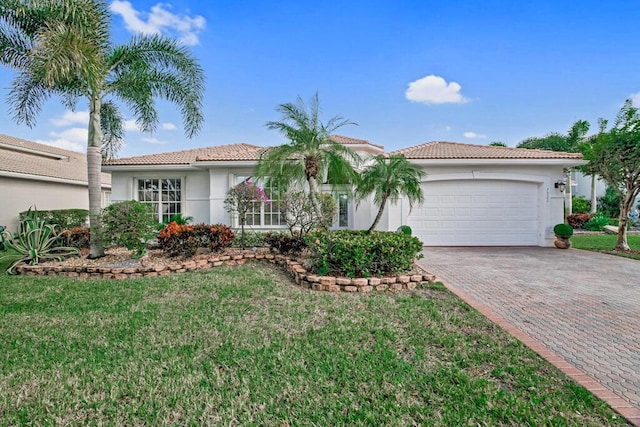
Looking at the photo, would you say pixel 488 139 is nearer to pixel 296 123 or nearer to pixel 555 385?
pixel 296 123

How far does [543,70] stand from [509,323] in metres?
13.3

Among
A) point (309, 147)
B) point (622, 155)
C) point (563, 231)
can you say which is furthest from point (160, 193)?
point (622, 155)

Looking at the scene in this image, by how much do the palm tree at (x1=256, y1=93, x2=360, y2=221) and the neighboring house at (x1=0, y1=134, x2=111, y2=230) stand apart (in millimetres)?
13934

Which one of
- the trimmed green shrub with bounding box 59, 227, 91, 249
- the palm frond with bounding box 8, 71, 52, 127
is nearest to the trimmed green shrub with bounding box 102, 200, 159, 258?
the trimmed green shrub with bounding box 59, 227, 91, 249

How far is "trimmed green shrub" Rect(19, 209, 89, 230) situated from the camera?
14.8 m

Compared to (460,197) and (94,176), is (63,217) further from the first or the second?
(460,197)

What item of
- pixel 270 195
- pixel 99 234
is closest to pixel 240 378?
pixel 99 234

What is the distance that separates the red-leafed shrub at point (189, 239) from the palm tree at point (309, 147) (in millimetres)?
2501

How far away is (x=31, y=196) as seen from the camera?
52.3ft

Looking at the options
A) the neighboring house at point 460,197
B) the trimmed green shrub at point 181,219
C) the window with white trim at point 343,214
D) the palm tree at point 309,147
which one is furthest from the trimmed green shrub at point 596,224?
the trimmed green shrub at point 181,219

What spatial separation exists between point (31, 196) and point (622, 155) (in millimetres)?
24555

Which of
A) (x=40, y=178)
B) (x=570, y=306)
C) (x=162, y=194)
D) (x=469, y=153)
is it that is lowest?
(x=570, y=306)

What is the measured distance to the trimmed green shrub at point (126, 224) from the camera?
28.5ft

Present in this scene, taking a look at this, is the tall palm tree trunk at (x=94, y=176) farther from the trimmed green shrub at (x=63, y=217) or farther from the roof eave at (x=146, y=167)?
the trimmed green shrub at (x=63, y=217)
